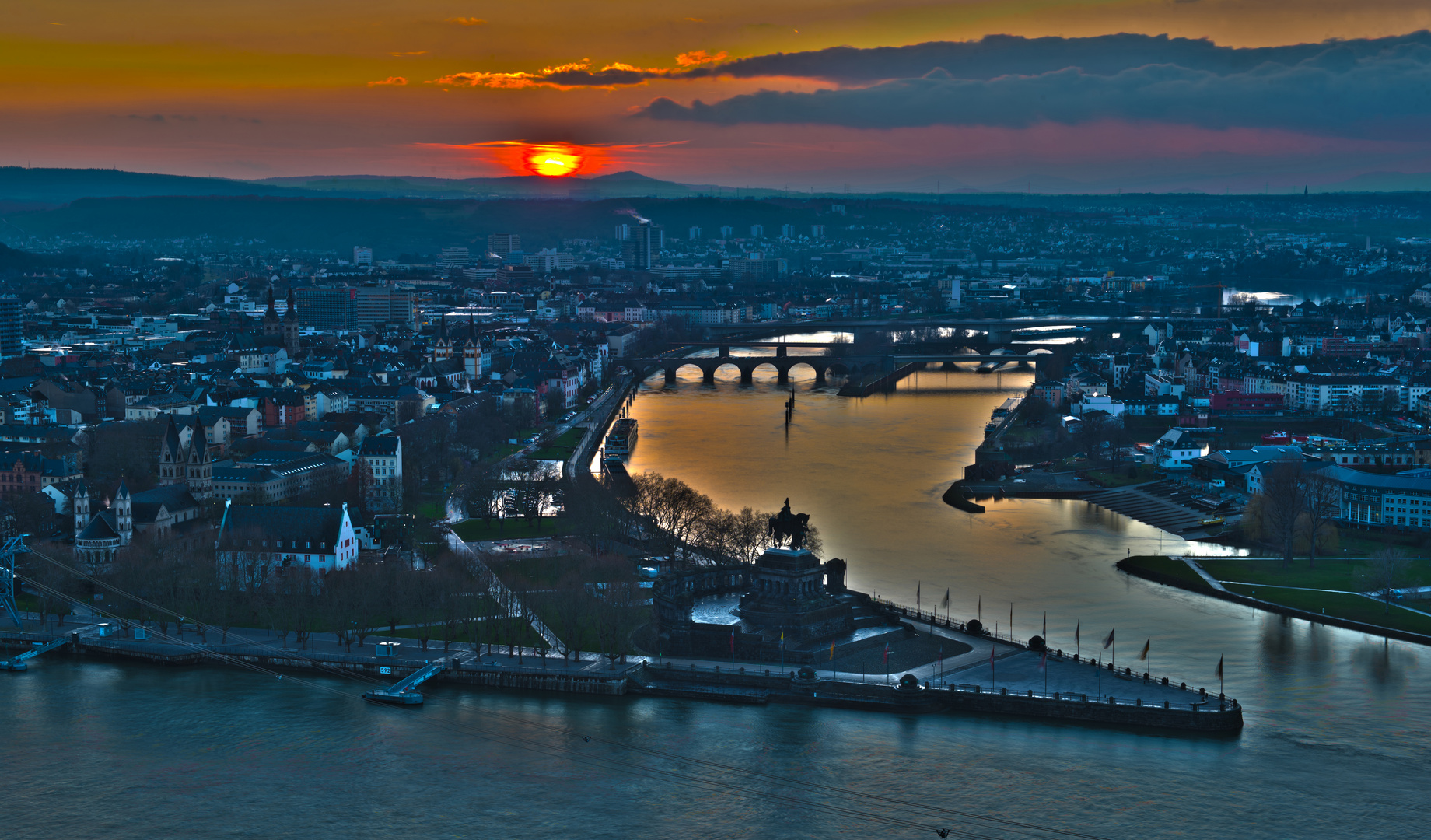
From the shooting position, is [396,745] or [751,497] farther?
[751,497]

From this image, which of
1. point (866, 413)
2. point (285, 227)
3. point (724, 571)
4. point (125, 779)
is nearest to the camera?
point (125, 779)

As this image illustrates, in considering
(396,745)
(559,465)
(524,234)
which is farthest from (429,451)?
(524,234)

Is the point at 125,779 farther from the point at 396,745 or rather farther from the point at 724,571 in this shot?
the point at 724,571

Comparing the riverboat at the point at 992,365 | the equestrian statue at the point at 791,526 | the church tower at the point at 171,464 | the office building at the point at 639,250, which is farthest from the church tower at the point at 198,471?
the office building at the point at 639,250

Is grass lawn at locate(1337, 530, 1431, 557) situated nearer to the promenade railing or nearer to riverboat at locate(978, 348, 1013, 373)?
the promenade railing

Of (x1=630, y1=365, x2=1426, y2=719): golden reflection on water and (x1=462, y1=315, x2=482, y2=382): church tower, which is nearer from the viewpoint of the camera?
(x1=630, y1=365, x2=1426, y2=719): golden reflection on water

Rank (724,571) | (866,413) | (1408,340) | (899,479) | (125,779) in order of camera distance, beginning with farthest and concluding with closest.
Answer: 1. (1408,340)
2. (866,413)
3. (899,479)
4. (724,571)
5. (125,779)

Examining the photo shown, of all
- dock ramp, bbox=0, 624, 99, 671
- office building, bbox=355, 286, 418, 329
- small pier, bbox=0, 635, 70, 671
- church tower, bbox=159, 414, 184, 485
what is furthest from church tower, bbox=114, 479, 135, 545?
office building, bbox=355, 286, 418, 329
